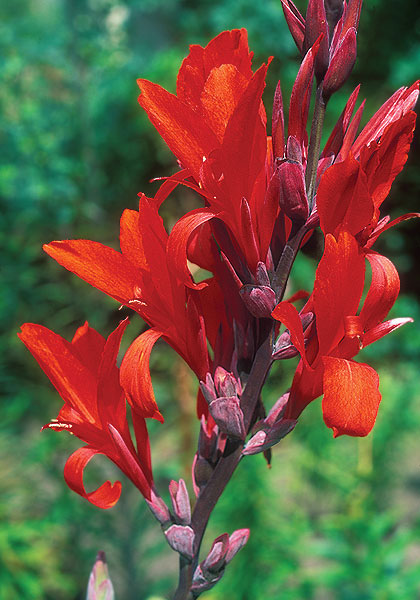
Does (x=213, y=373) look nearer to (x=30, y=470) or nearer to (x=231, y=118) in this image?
(x=231, y=118)

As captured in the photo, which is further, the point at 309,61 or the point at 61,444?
the point at 61,444

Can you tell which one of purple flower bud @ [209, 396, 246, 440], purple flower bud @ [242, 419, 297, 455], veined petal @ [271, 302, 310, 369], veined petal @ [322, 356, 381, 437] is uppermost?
veined petal @ [271, 302, 310, 369]

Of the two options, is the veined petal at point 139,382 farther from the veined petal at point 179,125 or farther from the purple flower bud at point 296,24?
the purple flower bud at point 296,24

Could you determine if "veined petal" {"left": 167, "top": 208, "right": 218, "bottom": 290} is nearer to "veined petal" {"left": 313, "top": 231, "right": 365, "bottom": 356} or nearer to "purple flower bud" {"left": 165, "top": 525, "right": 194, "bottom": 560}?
"veined petal" {"left": 313, "top": 231, "right": 365, "bottom": 356}

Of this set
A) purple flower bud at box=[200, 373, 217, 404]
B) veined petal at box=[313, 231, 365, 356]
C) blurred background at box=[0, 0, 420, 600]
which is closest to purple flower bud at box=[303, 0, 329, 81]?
veined petal at box=[313, 231, 365, 356]

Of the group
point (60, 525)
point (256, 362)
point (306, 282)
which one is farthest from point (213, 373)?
point (306, 282)

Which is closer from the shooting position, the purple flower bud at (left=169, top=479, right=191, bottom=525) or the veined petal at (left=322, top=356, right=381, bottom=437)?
the veined petal at (left=322, top=356, right=381, bottom=437)
